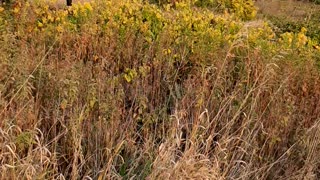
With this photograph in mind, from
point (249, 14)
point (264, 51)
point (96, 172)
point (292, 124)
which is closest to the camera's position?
point (96, 172)

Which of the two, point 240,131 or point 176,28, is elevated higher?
point 176,28

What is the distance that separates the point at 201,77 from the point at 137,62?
556mm

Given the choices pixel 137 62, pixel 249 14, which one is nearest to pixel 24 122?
pixel 137 62

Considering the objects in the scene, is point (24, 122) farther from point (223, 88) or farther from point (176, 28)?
point (176, 28)

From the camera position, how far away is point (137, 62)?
11.0ft

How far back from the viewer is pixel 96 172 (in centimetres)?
243

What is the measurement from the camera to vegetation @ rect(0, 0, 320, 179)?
7.95 feet

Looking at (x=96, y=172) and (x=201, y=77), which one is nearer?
(x=96, y=172)

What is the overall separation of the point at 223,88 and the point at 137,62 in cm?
71

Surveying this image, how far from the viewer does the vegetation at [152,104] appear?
7.95 feet

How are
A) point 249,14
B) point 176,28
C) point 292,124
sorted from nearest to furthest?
point 292,124 < point 176,28 < point 249,14

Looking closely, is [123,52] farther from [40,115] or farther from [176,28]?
[40,115]

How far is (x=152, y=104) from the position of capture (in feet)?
9.96

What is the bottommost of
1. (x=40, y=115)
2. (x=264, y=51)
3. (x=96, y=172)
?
(x=96, y=172)
